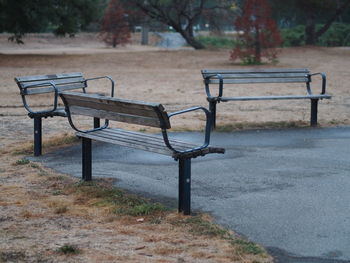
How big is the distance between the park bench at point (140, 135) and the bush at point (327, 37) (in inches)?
1340

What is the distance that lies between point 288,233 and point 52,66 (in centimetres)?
1984

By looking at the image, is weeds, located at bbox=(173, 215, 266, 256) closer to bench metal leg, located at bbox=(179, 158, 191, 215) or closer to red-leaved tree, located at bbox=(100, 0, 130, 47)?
bench metal leg, located at bbox=(179, 158, 191, 215)

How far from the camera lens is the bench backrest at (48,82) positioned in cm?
952

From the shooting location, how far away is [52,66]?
24578mm

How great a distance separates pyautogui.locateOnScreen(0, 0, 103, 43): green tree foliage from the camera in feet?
91.7

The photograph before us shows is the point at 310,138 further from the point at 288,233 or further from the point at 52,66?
the point at 52,66

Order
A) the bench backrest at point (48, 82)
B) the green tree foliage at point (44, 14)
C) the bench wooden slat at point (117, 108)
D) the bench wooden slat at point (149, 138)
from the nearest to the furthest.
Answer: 1. the bench wooden slat at point (117, 108)
2. the bench wooden slat at point (149, 138)
3. the bench backrest at point (48, 82)
4. the green tree foliage at point (44, 14)

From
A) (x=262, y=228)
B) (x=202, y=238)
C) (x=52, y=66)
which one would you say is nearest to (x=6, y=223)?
(x=202, y=238)

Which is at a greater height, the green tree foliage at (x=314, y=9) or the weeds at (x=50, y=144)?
the green tree foliage at (x=314, y=9)

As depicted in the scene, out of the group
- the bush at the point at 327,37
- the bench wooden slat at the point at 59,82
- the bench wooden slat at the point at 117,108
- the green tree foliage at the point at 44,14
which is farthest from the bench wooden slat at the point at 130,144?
the bush at the point at 327,37

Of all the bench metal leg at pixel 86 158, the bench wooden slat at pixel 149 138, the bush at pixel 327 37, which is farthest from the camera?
the bush at pixel 327 37

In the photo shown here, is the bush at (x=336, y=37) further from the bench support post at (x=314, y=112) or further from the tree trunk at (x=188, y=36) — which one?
the bench support post at (x=314, y=112)

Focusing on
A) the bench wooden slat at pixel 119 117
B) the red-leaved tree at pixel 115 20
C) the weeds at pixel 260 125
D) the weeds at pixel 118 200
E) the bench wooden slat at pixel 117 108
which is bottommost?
the weeds at pixel 118 200

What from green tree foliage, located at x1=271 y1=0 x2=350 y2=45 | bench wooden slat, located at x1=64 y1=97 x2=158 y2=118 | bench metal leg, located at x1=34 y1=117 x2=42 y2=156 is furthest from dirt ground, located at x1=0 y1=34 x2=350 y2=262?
green tree foliage, located at x1=271 y1=0 x2=350 y2=45
